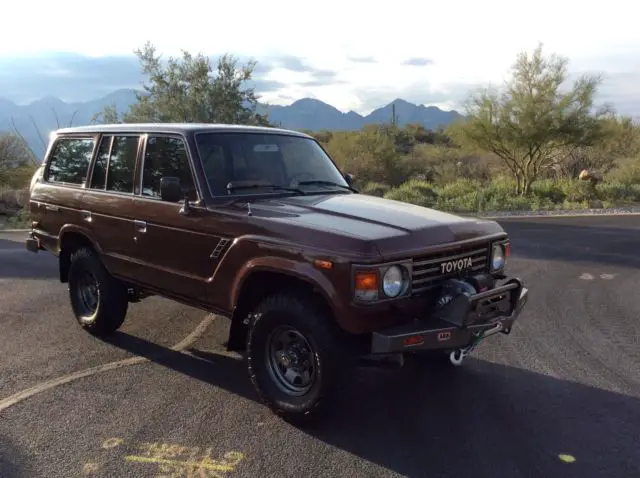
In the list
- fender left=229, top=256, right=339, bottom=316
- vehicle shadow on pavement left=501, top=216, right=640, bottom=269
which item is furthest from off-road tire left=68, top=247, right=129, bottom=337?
vehicle shadow on pavement left=501, top=216, right=640, bottom=269

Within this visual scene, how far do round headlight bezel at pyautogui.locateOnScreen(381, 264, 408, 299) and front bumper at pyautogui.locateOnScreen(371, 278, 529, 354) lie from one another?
0.72 ft

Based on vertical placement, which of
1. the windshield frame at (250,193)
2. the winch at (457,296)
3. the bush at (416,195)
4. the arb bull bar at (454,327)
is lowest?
the bush at (416,195)

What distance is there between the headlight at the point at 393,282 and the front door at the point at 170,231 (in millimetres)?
1378

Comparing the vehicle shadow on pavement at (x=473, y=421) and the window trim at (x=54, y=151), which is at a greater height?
the window trim at (x=54, y=151)

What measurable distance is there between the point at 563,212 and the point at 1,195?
17.7 metres

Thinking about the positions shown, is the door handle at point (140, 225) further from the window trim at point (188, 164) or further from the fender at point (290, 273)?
the fender at point (290, 273)

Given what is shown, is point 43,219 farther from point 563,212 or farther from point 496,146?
point 496,146

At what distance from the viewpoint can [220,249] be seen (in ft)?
14.4

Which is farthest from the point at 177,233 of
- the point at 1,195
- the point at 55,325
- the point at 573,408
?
the point at 1,195

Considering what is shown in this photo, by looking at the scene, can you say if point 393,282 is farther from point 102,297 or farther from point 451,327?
point 102,297

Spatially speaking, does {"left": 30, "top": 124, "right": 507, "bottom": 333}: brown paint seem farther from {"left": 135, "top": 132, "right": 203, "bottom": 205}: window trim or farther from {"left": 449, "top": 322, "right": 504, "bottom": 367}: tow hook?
{"left": 449, "top": 322, "right": 504, "bottom": 367}: tow hook

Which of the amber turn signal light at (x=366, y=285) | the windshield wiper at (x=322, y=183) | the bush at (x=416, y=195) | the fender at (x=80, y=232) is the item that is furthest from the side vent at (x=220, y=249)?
the bush at (x=416, y=195)

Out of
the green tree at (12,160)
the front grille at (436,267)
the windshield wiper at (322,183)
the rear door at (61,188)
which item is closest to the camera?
the front grille at (436,267)

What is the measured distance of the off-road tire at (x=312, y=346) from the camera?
149 inches
